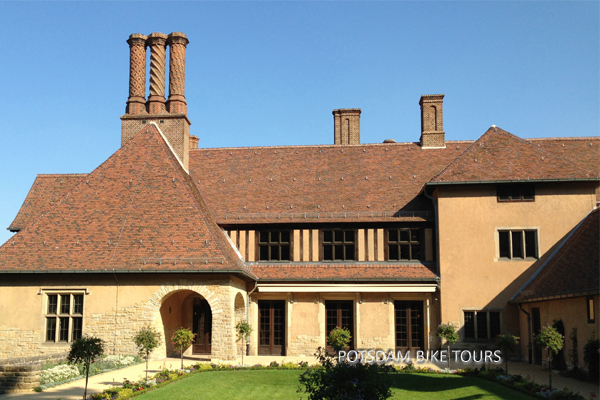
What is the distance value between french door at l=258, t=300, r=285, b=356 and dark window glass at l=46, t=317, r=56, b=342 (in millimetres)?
7830

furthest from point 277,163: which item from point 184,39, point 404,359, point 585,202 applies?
point 585,202

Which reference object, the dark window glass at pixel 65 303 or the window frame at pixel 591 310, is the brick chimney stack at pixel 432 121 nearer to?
the window frame at pixel 591 310

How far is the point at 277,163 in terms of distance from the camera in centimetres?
2827

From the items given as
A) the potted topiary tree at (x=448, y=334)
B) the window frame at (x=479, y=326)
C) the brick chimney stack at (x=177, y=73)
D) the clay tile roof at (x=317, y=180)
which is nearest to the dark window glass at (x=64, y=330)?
the clay tile roof at (x=317, y=180)

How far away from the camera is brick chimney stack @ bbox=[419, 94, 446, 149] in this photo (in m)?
27.9

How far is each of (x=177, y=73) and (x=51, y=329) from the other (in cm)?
1284

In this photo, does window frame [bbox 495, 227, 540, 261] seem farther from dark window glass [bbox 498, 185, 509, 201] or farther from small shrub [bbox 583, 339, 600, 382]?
small shrub [bbox 583, 339, 600, 382]

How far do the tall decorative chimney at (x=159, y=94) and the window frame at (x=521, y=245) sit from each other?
14.2m

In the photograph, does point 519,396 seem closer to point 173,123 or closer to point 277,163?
point 277,163

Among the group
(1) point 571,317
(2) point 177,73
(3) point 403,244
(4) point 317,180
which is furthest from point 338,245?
(2) point 177,73

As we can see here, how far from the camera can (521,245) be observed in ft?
75.5

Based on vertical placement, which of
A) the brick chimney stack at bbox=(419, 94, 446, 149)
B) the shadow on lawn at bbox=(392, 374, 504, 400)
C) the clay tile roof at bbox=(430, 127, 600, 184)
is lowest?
the shadow on lawn at bbox=(392, 374, 504, 400)

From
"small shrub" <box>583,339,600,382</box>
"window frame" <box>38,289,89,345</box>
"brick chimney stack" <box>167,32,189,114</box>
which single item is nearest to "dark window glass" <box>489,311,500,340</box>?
"small shrub" <box>583,339,600,382</box>

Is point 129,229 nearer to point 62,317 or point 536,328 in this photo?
point 62,317
